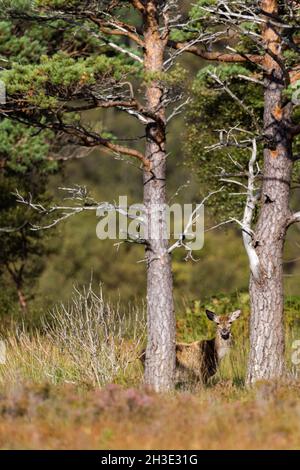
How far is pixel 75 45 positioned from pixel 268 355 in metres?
10.5

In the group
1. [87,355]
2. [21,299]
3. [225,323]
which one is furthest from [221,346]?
[21,299]

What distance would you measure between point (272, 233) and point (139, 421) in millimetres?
3938

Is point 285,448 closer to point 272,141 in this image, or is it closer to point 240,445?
point 240,445

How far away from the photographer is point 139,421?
28.4 ft

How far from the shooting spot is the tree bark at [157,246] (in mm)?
12023

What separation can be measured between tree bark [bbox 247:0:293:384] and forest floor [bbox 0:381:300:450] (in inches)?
80.8

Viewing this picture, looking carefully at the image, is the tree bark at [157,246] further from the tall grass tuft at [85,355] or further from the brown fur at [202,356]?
the brown fur at [202,356]

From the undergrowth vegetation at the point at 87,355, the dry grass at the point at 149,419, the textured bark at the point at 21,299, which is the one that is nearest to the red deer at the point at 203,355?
the undergrowth vegetation at the point at 87,355

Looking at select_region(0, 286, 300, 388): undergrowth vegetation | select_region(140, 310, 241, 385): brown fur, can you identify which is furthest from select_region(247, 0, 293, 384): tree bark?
select_region(140, 310, 241, 385): brown fur

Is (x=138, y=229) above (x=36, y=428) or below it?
above

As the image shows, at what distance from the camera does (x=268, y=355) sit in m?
11.7

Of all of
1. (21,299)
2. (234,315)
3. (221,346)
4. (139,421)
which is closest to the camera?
(139,421)

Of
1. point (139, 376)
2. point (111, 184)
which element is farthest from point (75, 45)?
point (111, 184)

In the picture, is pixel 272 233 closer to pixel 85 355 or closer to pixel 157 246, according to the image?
pixel 157 246
